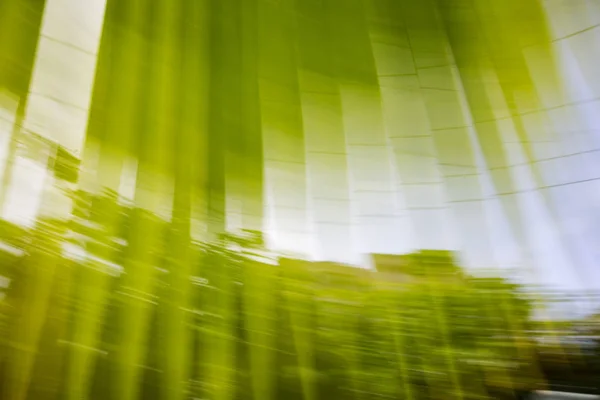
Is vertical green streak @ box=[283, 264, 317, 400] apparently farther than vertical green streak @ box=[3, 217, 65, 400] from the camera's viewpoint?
Yes

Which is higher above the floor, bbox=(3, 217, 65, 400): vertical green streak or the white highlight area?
the white highlight area

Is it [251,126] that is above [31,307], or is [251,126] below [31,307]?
above

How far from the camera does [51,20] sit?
0.69 meters

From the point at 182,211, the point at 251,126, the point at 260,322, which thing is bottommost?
the point at 260,322

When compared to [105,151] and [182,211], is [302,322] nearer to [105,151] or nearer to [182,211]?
[182,211]

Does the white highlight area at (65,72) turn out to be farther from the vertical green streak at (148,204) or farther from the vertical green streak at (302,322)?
the vertical green streak at (302,322)

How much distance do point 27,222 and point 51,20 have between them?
29 centimetres

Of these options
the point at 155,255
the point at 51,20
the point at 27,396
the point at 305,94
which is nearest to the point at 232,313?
the point at 155,255

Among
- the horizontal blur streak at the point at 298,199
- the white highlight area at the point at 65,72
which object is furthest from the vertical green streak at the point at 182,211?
the white highlight area at the point at 65,72

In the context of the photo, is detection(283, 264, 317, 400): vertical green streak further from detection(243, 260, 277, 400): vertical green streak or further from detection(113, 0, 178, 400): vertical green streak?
detection(113, 0, 178, 400): vertical green streak

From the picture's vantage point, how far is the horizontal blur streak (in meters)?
0.60

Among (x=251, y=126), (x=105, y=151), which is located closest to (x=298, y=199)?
(x=251, y=126)

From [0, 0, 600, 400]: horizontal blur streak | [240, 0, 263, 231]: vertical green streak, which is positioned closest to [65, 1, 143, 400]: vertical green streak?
[0, 0, 600, 400]: horizontal blur streak

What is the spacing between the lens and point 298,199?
0.74 meters
